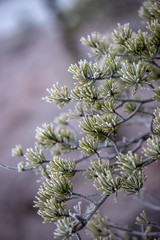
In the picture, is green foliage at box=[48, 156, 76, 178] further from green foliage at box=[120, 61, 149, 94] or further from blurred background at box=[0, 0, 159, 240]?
blurred background at box=[0, 0, 159, 240]

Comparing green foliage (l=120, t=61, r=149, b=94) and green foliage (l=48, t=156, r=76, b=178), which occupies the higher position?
green foliage (l=120, t=61, r=149, b=94)

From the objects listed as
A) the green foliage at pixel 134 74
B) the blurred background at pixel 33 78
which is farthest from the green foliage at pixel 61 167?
the blurred background at pixel 33 78

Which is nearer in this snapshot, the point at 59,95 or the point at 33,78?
the point at 59,95

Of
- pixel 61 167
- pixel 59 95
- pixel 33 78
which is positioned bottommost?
pixel 61 167

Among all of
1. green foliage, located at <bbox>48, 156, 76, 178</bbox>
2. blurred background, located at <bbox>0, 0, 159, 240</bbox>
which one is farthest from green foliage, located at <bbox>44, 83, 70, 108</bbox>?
blurred background, located at <bbox>0, 0, 159, 240</bbox>

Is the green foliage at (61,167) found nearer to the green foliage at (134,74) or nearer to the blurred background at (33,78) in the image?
the green foliage at (134,74)

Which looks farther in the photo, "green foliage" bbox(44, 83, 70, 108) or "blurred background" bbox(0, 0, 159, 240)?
"blurred background" bbox(0, 0, 159, 240)

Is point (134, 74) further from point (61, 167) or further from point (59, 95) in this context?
point (61, 167)

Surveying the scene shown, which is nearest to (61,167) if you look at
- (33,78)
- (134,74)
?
(134,74)

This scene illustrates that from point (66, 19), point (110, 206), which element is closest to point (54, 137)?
point (110, 206)
